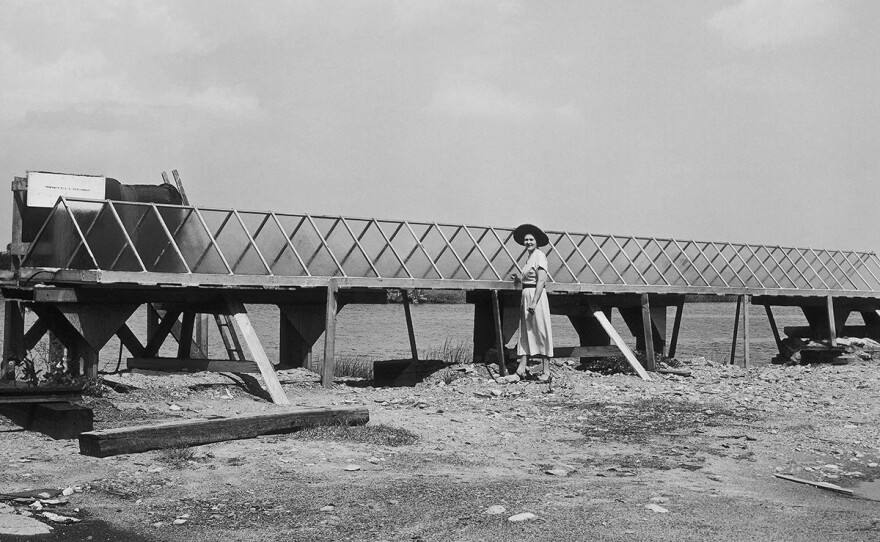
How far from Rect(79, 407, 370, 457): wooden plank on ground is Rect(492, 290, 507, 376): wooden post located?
7.20 meters

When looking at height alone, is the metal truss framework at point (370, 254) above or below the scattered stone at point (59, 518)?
above

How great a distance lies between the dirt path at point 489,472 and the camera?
6586 millimetres

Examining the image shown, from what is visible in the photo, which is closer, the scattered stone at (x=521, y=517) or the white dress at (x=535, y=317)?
the scattered stone at (x=521, y=517)

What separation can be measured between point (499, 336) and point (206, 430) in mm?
9488

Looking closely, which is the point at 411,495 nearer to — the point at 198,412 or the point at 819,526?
the point at 819,526

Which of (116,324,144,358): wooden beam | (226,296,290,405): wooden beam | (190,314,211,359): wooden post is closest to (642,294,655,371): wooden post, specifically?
(226,296,290,405): wooden beam

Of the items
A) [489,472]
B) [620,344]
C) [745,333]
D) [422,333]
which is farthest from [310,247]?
[422,333]

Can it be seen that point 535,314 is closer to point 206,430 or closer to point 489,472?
point 489,472

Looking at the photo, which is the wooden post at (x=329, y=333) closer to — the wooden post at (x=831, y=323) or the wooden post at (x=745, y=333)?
the wooden post at (x=745, y=333)

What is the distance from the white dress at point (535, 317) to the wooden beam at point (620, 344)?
3.52m

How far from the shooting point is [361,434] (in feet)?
33.7

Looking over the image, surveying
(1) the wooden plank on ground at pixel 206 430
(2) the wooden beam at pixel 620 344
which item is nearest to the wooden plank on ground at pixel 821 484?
(1) the wooden plank on ground at pixel 206 430

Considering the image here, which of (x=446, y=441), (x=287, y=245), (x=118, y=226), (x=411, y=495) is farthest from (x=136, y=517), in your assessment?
(x=287, y=245)

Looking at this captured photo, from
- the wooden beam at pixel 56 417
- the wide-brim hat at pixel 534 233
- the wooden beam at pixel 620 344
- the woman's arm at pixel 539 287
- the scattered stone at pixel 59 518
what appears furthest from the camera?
the wooden beam at pixel 620 344
